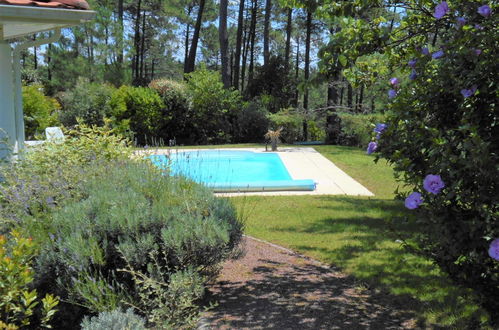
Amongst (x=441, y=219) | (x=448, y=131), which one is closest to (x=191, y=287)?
(x=441, y=219)

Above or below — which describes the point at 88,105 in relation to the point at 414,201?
above

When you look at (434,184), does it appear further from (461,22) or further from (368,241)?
(368,241)

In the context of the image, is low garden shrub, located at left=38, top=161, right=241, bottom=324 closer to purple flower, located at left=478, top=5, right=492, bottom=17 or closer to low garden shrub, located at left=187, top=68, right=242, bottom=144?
purple flower, located at left=478, top=5, right=492, bottom=17

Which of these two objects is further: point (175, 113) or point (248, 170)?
point (175, 113)

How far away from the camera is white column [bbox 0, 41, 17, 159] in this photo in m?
4.86

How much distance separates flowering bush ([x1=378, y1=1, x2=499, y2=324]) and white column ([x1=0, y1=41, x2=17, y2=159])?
13.3ft

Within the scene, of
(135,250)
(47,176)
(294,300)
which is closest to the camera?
(135,250)

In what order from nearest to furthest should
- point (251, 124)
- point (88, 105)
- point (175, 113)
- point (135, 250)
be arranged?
point (135, 250), point (88, 105), point (175, 113), point (251, 124)

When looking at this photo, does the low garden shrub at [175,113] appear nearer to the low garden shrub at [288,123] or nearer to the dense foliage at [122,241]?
the low garden shrub at [288,123]

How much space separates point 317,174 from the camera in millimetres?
10297

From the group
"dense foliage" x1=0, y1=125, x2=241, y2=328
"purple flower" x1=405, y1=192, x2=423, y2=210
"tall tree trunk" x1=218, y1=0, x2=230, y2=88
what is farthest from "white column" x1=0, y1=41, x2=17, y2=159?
"tall tree trunk" x1=218, y1=0, x2=230, y2=88

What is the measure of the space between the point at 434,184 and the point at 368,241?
3311 millimetres

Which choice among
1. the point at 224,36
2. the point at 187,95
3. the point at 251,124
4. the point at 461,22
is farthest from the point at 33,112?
the point at 461,22

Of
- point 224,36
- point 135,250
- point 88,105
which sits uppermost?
point 224,36
